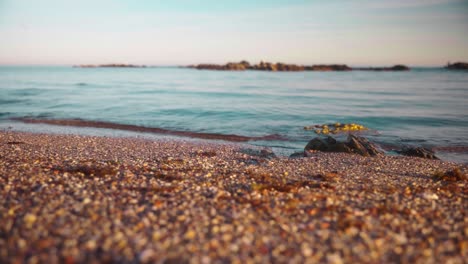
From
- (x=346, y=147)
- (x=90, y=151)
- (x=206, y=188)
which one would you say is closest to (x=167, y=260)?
(x=206, y=188)

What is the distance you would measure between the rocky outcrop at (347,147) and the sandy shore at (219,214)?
428cm

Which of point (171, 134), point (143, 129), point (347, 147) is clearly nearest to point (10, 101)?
point (143, 129)

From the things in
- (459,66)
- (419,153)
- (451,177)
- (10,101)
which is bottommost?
(419,153)

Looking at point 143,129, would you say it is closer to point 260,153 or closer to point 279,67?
point 260,153

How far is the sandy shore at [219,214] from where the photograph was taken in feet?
17.7

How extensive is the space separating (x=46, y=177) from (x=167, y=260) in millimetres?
5782

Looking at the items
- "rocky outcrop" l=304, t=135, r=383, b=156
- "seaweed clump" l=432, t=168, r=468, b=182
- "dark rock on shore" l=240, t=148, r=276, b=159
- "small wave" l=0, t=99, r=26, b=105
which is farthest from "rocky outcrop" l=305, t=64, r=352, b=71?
"seaweed clump" l=432, t=168, r=468, b=182

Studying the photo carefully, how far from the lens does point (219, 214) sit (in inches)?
269

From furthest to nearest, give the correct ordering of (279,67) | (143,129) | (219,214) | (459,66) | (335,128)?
(279,67), (459,66), (143,129), (335,128), (219,214)

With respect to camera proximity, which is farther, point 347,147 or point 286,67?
point 286,67

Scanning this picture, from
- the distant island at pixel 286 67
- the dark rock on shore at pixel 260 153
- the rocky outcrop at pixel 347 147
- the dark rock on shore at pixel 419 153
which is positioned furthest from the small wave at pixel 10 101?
the distant island at pixel 286 67

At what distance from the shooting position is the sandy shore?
541cm

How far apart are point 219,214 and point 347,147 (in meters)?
11.3

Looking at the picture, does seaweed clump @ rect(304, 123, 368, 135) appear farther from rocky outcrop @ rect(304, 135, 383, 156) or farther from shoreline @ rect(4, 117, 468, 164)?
rocky outcrop @ rect(304, 135, 383, 156)
